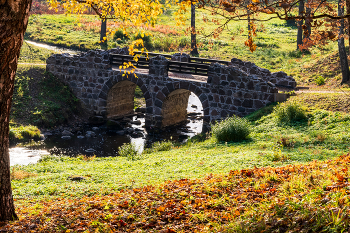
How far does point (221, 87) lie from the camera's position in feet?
64.6

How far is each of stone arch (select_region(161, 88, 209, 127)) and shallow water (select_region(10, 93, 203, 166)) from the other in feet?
2.40

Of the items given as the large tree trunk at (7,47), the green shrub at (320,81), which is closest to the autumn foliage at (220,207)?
Answer: the large tree trunk at (7,47)

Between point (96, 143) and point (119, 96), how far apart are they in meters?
6.52

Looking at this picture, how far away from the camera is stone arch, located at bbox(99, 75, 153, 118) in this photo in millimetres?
22625

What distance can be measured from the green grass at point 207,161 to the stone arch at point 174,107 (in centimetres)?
735

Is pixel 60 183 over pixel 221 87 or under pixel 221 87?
under

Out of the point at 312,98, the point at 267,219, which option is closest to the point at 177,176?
the point at 267,219

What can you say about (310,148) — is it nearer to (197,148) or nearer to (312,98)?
(197,148)

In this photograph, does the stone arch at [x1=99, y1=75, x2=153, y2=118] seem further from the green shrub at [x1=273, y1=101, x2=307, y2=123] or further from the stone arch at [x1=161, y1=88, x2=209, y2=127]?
the green shrub at [x1=273, y1=101, x2=307, y2=123]

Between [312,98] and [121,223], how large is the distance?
1366 centimetres

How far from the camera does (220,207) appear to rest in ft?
19.9

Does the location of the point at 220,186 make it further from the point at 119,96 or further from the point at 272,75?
the point at 119,96

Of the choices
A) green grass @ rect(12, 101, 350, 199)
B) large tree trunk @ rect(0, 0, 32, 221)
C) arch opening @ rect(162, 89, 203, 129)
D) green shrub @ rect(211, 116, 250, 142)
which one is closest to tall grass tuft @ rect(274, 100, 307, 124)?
green grass @ rect(12, 101, 350, 199)

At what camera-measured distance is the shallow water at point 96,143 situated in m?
16.8
